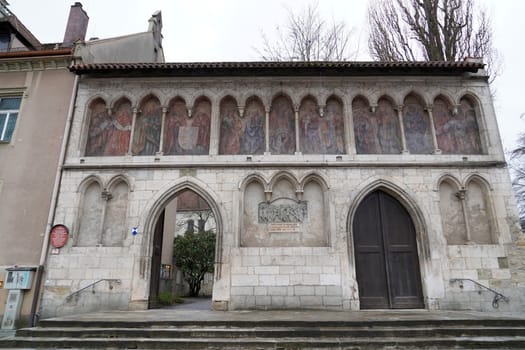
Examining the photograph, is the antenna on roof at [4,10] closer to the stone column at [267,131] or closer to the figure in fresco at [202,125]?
the figure in fresco at [202,125]

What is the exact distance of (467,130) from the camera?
10445mm

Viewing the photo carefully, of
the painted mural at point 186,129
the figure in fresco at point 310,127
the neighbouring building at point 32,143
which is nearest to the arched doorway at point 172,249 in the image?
the painted mural at point 186,129

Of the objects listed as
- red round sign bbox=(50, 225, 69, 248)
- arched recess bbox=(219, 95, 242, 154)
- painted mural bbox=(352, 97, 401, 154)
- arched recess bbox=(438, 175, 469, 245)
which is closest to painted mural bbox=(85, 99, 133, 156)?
red round sign bbox=(50, 225, 69, 248)

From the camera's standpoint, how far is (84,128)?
1055 centimetres

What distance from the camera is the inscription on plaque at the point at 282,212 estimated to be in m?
9.66

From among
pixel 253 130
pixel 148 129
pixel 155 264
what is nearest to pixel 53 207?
pixel 155 264

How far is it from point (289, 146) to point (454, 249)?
18.1ft

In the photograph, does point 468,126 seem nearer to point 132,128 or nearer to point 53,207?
point 132,128

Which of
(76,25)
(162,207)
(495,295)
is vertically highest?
(76,25)

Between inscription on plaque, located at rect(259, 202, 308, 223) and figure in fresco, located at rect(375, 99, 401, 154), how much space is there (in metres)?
3.12

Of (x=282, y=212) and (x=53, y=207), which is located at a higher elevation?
(x=53, y=207)

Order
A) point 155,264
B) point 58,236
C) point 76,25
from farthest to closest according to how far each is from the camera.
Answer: point 76,25 → point 155,264 → point 58,236

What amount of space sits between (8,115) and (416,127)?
523 inches

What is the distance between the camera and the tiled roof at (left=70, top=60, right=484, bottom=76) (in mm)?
10188
